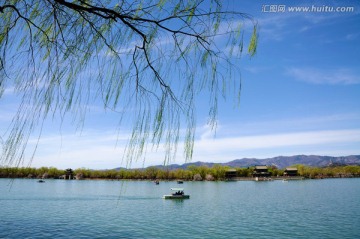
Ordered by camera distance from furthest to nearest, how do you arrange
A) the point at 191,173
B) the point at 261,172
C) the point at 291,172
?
1. the point at 191,173
2. the point at 291,172
3. the point at 261,172

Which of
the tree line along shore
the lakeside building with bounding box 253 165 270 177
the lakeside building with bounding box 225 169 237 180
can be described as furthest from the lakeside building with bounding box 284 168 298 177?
the lakeside building with bounding box 225 169 237 180

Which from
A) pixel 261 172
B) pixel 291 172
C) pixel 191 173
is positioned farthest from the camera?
pixel 191 173

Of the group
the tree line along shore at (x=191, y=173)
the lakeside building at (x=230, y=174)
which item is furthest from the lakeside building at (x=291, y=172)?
the lakeside building at (x=230, y=174)

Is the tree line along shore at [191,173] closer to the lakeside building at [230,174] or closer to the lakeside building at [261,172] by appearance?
the lakeside building at [230,174]

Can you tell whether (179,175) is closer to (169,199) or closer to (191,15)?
(169,199)

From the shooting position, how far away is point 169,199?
1873 inches

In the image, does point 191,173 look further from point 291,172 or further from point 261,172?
point 291,172

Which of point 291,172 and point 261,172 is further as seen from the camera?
point 291,172

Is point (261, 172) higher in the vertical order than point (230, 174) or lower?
higher

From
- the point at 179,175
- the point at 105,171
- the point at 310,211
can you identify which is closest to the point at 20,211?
the point at 310,211

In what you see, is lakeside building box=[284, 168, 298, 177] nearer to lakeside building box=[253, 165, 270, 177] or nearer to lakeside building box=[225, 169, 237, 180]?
lakeside building box=[253, 165, 270, 177]

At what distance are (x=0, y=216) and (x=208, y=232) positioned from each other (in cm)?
2156

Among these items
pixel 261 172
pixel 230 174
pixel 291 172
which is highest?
pixel 291 172

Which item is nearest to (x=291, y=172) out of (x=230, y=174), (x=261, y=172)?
(x=261, y=172)
